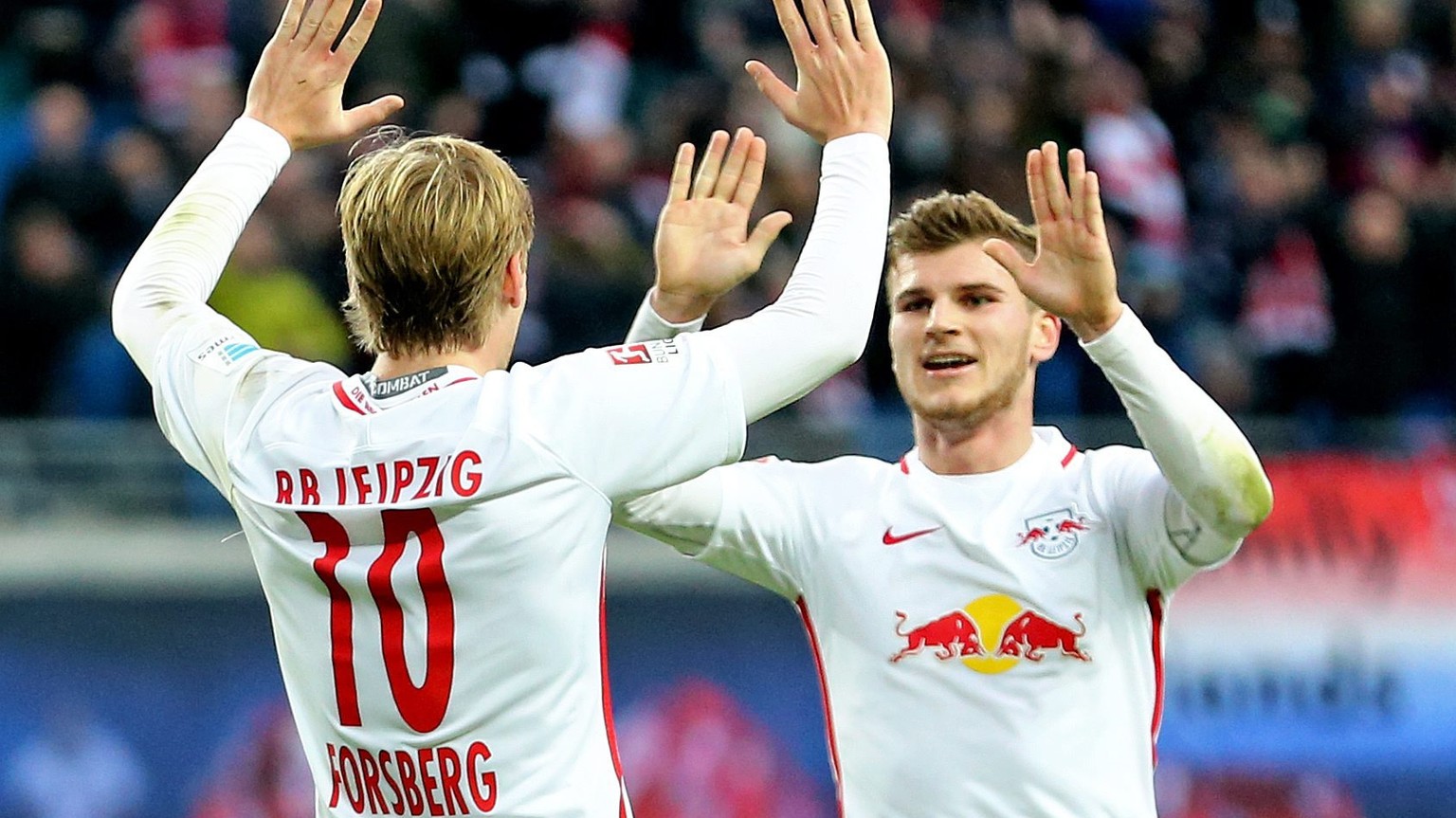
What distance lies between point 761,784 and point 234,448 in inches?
234

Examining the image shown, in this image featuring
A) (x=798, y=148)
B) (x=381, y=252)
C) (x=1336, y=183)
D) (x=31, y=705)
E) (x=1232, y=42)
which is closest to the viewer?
(x=381, y=252)

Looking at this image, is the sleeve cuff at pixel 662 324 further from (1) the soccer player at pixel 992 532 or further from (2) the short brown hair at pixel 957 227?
(2) the short brown hair at pixel 957 227

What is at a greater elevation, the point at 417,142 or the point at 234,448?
the point at 417,142

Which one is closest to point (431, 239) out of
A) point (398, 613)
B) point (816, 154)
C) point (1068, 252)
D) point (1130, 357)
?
point (398, 613)

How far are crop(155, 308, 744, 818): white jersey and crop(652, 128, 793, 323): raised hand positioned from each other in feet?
1.57

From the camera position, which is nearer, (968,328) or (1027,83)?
(968,328)

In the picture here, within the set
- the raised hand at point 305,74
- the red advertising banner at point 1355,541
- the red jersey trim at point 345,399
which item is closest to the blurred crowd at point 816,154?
the red advertising banner at point 1355,541

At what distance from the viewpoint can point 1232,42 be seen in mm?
12953

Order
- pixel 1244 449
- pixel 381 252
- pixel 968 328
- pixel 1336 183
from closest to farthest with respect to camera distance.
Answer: pixel 381 252 < pixel 1244 449 < pixel 968 328 < pixel 1336 183

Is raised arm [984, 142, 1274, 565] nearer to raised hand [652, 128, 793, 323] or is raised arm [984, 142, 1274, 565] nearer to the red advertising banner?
raised hand [652, 128, 793, 323]

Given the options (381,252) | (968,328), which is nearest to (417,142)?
(381,252)

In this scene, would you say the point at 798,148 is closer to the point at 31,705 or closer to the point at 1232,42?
the point at 1232,42

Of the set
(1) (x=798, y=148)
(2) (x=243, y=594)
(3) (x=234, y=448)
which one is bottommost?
(2) (x=243, y=594)

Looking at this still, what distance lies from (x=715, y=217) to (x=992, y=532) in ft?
3.65
